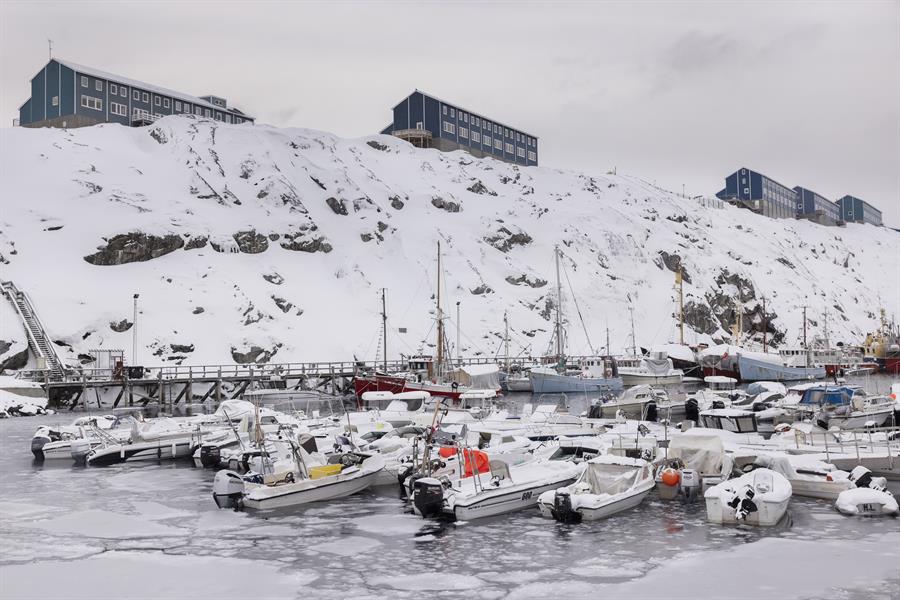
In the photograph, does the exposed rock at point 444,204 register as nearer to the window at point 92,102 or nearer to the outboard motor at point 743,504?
the window at point 92,102

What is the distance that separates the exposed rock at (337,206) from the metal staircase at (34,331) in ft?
139

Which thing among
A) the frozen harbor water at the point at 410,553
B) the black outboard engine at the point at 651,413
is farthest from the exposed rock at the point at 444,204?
the frozen harbor water at the point at 410,553

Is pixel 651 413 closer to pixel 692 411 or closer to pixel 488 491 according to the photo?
pixel 692 411

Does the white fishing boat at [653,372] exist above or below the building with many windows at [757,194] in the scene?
below

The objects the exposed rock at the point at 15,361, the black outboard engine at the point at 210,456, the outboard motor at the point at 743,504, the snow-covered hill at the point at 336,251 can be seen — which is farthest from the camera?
the snow-covered hill at the point at 336,251

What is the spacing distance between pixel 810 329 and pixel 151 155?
317 feet

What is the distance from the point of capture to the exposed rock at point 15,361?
220 ft

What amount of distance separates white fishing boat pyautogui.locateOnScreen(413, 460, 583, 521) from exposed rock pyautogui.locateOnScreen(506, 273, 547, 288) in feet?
265

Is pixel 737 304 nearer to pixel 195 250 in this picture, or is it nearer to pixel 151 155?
pixel 195 250

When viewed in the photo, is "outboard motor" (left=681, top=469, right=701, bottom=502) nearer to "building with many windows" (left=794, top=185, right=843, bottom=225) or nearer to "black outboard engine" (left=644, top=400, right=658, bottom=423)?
"black outboard engine" (left=644, top=400, right=658, bottom=423)

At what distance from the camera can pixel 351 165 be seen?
413ft

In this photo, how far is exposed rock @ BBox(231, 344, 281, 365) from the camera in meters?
78.4

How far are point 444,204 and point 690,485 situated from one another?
9915 cm

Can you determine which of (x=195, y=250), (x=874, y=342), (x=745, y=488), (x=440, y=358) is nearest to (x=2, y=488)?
(x=745, y=488)
